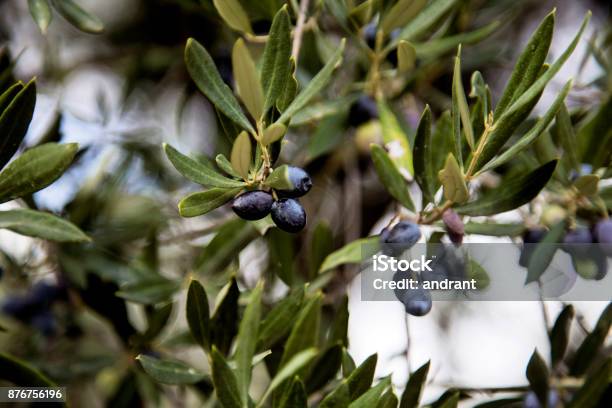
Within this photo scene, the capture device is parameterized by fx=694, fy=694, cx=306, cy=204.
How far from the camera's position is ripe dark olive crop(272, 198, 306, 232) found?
85 cm

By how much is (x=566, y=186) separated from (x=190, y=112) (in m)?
1.29

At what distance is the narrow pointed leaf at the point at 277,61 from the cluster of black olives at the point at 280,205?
10cm

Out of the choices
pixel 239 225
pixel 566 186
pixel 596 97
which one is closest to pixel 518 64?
pixel 566 186

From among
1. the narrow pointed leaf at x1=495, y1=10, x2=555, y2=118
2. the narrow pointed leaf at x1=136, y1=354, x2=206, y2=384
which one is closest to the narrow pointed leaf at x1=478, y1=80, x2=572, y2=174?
the narrow pointed leaf at x1=495, y1=10, x2=555, y2=118

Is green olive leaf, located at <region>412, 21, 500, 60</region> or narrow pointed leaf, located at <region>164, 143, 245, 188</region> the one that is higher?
green olive leaf, located at <region>412, 21, 500, 60</region>

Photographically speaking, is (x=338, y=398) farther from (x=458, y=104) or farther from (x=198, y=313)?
(x=458, y=104)

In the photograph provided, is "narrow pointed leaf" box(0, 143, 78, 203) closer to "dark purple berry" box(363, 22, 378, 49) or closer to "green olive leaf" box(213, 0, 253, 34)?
"green olive leaf" box(213, 0, 253, 34)

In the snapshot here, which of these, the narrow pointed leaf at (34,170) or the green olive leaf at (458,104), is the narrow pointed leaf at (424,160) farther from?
the narrow pointed leaf at (34,170)

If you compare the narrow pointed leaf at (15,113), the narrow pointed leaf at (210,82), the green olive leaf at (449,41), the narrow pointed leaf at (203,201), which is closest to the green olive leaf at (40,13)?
the narrow pointed leaf at (15,113)

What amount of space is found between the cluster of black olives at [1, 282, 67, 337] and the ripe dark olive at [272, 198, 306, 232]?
1.05 m

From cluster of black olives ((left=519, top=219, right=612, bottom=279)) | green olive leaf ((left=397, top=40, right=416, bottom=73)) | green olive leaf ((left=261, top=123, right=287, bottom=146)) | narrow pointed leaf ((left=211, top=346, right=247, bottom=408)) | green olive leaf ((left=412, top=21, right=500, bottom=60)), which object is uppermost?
→ green olive leaf ((left=412, top=21, right=500, bottom=60))

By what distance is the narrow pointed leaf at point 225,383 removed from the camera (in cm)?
84

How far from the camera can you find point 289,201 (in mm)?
858

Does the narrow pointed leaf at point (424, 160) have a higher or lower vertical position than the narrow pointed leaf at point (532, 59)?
lower
